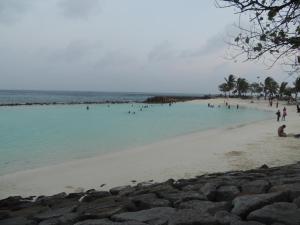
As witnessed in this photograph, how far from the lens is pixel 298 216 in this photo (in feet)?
16.5

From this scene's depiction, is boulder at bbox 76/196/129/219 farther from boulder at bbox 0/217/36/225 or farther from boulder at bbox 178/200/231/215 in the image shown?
boulder at bbox 178/200/231/215

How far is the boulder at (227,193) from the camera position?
22.5 feet

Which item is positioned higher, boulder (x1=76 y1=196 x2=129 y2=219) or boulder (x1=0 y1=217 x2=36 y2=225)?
boulder (x1=76 y1=196 x2=129 y2=219)

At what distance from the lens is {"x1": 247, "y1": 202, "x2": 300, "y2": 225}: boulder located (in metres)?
4.96

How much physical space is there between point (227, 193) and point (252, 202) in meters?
1.15

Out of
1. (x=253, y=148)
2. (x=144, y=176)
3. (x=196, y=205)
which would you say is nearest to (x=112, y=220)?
(x=196, y=205)

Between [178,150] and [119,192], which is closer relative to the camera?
[119,192]

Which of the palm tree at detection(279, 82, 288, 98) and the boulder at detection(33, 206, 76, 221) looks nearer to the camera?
the boulder at detection(33, 206, 76, 221)

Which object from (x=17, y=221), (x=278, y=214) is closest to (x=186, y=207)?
(x=278, y=214)

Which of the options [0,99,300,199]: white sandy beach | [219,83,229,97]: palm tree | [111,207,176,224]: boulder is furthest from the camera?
[219,83,229,97]: palm tree

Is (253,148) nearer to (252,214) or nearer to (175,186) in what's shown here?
(175,186)

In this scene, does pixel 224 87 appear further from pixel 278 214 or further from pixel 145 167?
pixel 278 214

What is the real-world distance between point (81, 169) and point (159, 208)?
340 inches

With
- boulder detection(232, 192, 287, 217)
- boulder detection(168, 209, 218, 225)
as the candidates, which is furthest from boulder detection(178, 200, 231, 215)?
boulder detection(168, 209, 218, 225)
